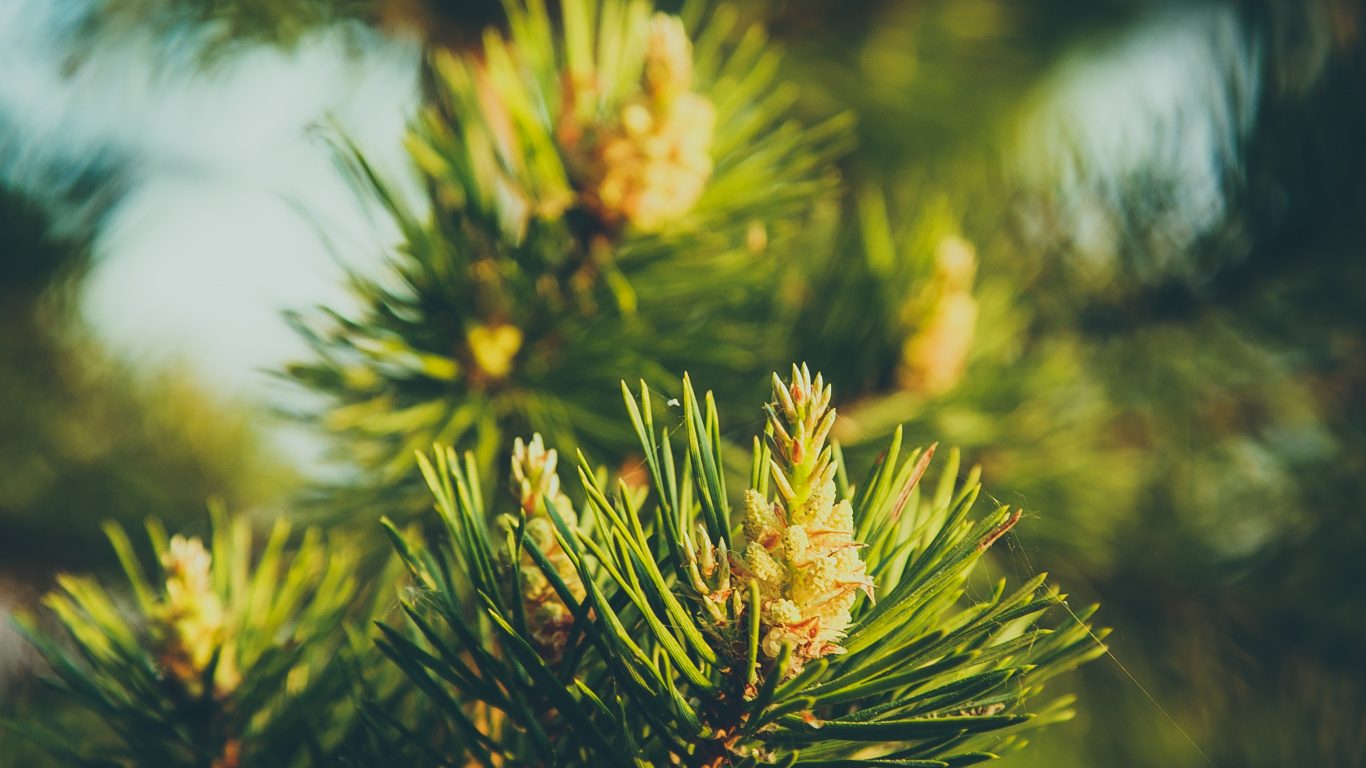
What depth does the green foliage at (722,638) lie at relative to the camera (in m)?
0.22

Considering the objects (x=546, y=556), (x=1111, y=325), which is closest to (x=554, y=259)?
(x=546, y=556)

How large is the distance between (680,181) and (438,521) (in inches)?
9.4

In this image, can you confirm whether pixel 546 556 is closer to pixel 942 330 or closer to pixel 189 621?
pixel 189 621

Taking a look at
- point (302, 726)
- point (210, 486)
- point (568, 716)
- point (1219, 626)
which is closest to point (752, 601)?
point (568, 716)

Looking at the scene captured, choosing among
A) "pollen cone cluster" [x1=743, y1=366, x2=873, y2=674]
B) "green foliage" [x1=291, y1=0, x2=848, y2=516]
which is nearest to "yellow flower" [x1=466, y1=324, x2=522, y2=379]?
"green foliage" [x1=291, y1=0, x2=848, y2=516]

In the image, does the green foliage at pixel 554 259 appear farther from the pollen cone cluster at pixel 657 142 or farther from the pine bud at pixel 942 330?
the pine bud at pixel 942 330

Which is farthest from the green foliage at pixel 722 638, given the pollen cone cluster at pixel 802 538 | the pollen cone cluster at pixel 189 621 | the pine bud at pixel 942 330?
the pine bud at pixel 942 330

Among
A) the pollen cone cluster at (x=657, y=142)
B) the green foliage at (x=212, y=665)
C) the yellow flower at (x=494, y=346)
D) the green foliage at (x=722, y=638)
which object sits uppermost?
the pollen cone cluster at (x=657, y=142)

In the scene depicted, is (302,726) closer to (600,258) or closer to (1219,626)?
(600,258)

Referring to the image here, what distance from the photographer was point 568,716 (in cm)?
24

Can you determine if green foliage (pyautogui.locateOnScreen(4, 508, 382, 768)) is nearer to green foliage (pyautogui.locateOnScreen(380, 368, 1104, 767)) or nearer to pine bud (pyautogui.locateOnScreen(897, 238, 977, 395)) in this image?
green foliage (pyautogui.locateOnScreen(380, 368, 1104, 767))

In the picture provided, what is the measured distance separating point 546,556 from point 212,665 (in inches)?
6.5

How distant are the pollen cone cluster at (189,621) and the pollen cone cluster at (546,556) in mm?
142

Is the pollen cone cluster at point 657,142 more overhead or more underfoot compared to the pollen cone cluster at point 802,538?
more overhead
